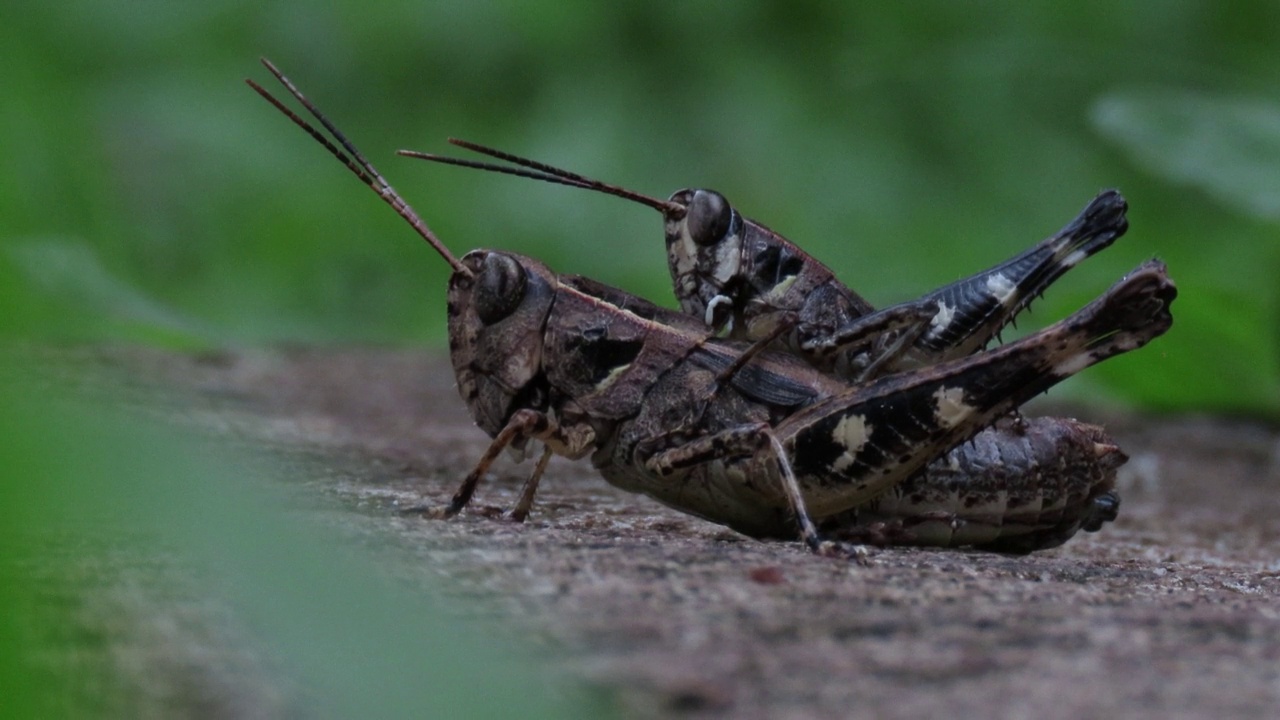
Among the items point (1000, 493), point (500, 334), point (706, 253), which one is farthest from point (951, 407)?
point (500, 334)

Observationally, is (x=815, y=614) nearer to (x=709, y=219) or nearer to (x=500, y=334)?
(x=500, y=334)

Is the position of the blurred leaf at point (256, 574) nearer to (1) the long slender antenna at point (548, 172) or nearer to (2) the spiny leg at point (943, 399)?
(2) the spiny leg at point (943, 399)

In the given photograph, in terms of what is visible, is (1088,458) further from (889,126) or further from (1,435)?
(889,126)

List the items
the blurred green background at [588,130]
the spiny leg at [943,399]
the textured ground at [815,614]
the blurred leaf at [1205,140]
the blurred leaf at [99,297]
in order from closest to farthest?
the textured ground at [815,614] < the spiny leg at [943,399] < the blurred leaf at [99,297] < the blurred leaf at [1205,140] < the blurred green background at [588,130]

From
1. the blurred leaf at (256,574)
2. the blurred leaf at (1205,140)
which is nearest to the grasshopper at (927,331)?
the blurred leaf at (1205,140)

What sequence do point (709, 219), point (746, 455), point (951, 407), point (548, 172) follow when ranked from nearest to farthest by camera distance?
point (951, 407)
point (746, 455)
point (548, 172)
point (709, 219)

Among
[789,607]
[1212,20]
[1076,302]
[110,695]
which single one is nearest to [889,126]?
[1212,20]
